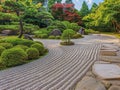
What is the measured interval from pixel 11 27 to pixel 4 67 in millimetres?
15507

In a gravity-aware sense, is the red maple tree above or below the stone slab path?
above

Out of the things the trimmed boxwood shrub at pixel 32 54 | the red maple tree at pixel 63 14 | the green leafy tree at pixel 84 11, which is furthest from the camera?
the green leafy tree at pixel 84 11

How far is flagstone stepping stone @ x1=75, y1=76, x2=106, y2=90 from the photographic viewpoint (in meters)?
4.98

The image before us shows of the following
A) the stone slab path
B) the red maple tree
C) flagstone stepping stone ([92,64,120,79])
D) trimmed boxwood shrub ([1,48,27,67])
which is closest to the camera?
the stone slab path

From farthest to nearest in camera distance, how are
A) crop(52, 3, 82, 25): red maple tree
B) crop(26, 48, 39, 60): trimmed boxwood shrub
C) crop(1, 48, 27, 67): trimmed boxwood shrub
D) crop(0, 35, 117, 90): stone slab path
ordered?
crop(52, 3, 82, 25): red maple tree, crop(26, 48, 39, 60): trimmed boxwood shrub, crop(1, 48, 27, 67): trimmed boxwood shrub, crop(0, 35, 117, 90): stone slab path

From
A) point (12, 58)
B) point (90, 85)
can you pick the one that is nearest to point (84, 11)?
point (12, 58)

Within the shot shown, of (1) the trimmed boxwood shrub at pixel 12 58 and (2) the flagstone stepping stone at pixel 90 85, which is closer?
(2) the flagstone stepping stone at pixel 90 85

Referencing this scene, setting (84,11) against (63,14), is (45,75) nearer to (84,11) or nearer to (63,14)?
(63,14)

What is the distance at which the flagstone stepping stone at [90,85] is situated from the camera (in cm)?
498

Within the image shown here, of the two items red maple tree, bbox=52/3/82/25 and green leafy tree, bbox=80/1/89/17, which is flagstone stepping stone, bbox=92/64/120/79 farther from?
green leafy tree, bbox=80/1/89/17

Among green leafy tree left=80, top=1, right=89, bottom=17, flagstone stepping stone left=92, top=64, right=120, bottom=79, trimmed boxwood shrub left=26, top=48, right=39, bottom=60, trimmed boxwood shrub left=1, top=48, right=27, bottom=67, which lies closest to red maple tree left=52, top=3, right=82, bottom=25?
green leafy tree left=80, top=1, right=89, bottom=17

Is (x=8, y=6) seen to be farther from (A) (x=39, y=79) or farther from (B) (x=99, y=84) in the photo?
(B) (x=99, y=84)

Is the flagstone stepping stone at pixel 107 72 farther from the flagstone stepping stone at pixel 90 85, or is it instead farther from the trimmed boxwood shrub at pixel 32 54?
the trimmed boxwood shrub at pixel 32 54

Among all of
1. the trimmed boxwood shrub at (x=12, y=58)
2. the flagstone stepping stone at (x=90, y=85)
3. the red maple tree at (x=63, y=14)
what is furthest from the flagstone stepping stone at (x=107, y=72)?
the red maple tree at (x=63, y=14)
